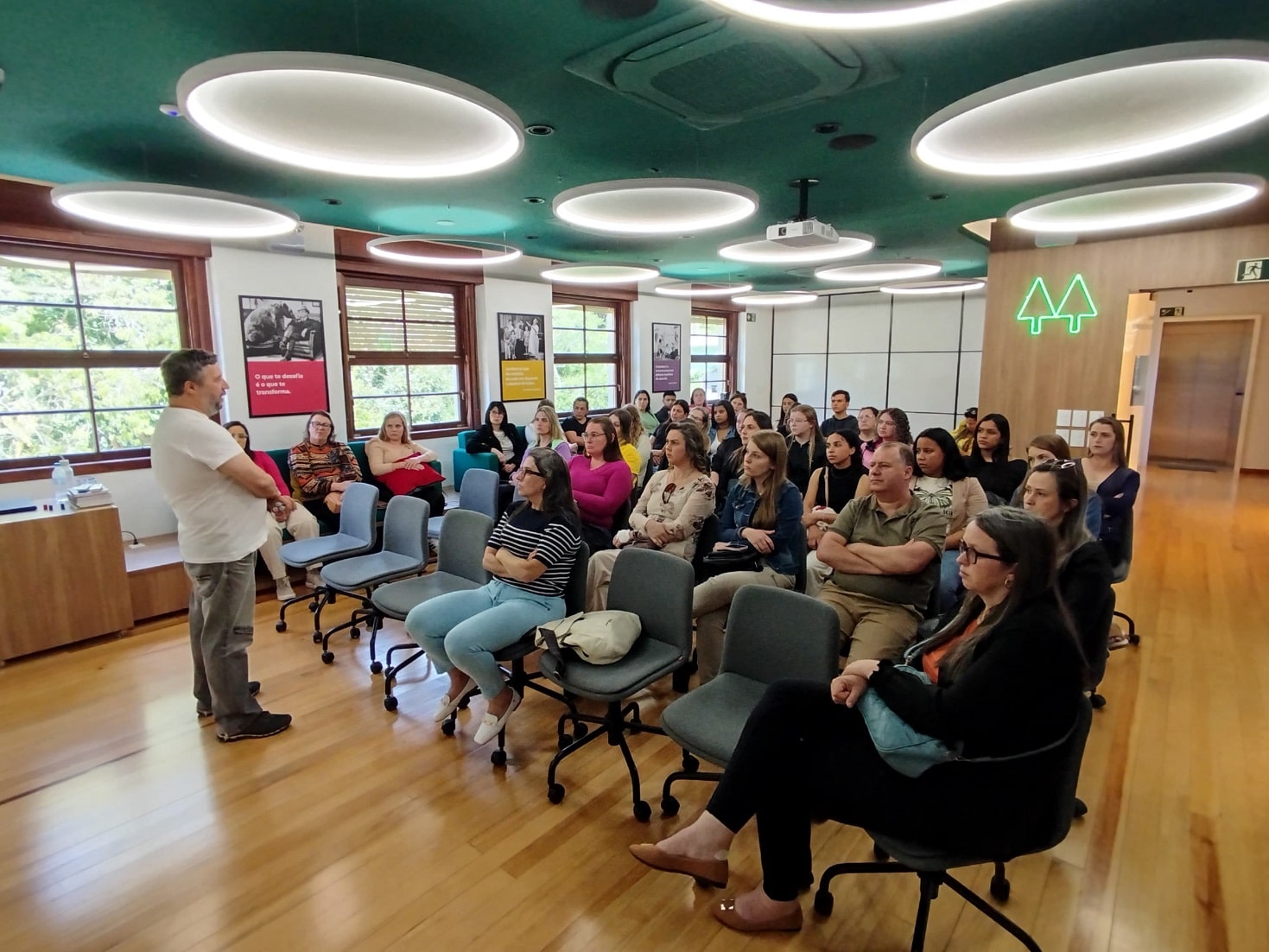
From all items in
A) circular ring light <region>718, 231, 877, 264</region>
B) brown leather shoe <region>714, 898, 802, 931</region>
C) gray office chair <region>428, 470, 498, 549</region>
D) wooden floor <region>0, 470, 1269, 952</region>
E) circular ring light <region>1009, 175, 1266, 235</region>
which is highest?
circular ring light <region>1009, 175, 1266, 235</region>

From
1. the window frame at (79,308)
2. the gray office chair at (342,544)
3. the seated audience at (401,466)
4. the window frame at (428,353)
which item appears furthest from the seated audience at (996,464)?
the window frame at (79,308)

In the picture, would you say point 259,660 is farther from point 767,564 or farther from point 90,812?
point 767,564

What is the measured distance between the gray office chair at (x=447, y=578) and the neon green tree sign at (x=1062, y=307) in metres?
6.04

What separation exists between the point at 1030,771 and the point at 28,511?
5.31 metres

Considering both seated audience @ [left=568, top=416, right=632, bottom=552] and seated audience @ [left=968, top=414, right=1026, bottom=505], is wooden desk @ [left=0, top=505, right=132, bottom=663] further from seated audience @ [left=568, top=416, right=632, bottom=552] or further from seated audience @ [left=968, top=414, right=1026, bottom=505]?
seated audience @ [left=968, top=414, right=1026, bottom=505]

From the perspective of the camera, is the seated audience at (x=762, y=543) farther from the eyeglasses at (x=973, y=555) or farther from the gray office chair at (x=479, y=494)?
the gray office chair at (x=479, y=494)

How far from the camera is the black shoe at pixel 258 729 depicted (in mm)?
3039

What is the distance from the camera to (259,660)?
3.90 metres

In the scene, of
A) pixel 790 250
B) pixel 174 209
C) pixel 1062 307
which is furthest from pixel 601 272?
pixel 1062 307

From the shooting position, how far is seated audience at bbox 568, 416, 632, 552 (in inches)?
156

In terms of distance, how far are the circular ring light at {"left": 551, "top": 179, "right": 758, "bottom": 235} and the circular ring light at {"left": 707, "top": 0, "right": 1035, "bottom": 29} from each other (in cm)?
156

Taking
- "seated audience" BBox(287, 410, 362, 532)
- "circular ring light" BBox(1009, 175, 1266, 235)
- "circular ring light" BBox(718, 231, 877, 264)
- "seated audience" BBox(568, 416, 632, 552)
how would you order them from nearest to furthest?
"circular ring light" BBox(1009, 175, 1266, 235) < "seated audience" BBox(568, 416, 632, 552) < "circular ring light" BBox(718, 231, 877, 264) < "seated audience" BBox(287, 410, 362, 532)

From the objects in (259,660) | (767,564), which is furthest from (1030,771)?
(259,660)

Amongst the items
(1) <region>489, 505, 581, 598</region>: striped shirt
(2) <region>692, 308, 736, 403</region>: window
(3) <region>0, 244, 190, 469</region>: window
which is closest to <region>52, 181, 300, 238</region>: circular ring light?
(3) <region>0, 244, 190, 469</region>: window
